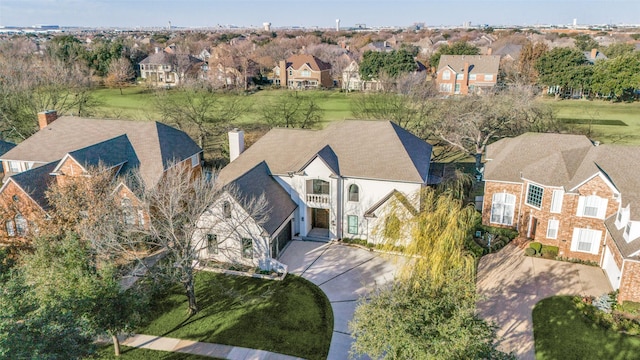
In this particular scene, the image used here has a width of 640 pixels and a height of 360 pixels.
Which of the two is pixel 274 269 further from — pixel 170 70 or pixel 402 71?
pixel 170 70

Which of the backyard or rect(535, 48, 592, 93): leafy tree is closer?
the backyard

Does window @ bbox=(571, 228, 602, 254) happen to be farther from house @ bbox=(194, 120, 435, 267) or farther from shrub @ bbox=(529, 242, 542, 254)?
house @ bbox=(194, 120, 435, 267)

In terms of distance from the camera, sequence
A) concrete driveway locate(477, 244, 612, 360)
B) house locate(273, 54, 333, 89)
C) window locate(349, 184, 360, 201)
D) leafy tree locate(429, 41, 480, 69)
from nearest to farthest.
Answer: concrete driveway locate(477, 244, 612, 360), window locate(349, 184, 360, 201), leafy tree locate(429, 41, 480, 69), house locate(273, 54, 333, 89)

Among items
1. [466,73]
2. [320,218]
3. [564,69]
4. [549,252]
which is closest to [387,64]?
[466,73]

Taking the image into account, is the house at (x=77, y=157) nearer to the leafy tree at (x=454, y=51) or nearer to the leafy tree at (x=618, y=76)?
the leafy tree at (x=618, y=76)

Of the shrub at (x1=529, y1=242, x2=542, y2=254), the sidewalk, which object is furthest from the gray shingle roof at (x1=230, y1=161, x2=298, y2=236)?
the shrub at (x1=529, y1=242, x2=542, y2=254)

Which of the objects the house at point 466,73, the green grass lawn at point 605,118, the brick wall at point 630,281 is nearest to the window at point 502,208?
the brick wall at point 630,281
